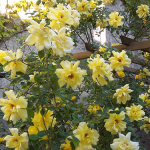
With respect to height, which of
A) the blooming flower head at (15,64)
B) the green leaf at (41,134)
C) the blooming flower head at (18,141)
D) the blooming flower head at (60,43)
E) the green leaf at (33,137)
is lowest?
the blooming flower head at (18,141)

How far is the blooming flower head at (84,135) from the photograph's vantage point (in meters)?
0.75

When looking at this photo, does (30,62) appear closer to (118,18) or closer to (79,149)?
(79,149)

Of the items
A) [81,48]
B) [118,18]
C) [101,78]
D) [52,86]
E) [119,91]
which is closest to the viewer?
[52,86]

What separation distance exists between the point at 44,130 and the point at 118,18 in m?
1.55

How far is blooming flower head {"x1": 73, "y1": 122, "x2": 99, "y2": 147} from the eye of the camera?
0.75 metres

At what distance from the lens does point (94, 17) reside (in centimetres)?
192

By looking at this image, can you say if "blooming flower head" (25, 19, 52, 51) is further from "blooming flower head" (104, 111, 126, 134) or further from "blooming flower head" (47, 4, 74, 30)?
"blooming flower head" (104, 111, 126, 134)

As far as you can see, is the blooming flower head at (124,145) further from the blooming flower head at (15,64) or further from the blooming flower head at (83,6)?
the blooming flower head at (83,6)

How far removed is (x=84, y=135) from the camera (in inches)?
30.5

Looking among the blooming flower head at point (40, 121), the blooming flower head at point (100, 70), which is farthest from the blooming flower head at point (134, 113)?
the blooming flower head at point (40, 121)

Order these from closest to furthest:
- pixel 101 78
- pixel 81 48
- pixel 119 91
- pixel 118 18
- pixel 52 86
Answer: pixel 52 86
pixel 101 78
pixel 119 91
pixel 118 18
pixel 81 48

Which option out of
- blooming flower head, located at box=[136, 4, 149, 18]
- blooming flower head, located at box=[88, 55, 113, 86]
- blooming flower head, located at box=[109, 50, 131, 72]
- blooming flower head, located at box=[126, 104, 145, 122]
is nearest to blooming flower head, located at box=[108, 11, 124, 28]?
blooming flower head, located at box=[136, 4, 149, 18]

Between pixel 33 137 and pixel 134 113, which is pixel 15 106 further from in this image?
pixel 134 113

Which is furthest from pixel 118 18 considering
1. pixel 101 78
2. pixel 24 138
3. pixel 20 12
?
pixel 20 12
